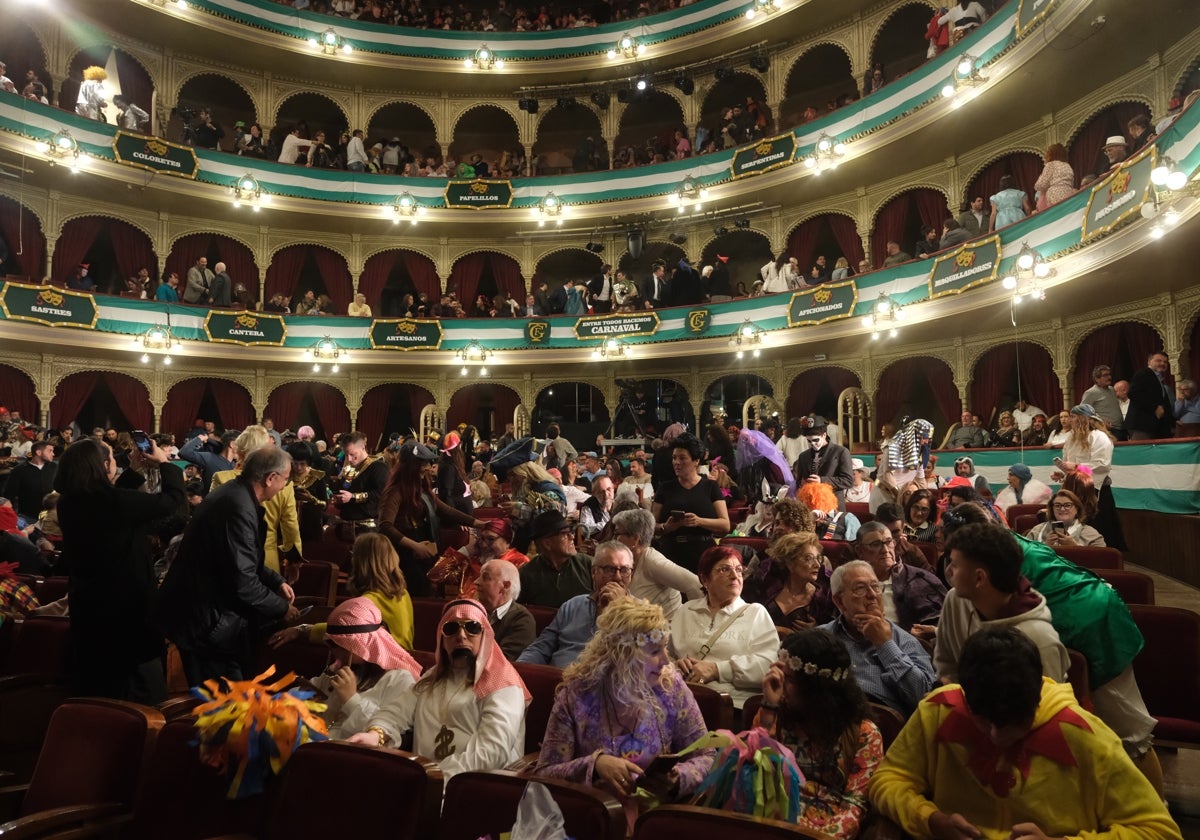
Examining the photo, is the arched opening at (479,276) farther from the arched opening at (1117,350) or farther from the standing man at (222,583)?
the standing man at (222,583)

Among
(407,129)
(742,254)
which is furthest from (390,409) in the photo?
(742,254)

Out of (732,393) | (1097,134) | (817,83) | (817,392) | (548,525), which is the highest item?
(817,83)

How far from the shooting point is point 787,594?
330 cm

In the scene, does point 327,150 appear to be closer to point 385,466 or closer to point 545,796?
point 385,466

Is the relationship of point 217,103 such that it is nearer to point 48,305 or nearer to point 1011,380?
point 48,305

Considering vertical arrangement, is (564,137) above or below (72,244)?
above

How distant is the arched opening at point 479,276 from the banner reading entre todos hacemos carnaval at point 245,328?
409 centimetres

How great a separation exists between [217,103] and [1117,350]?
59.6 ft

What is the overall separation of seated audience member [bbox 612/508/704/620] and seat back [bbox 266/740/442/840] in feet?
4.69

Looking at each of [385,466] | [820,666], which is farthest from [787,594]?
[385,466]

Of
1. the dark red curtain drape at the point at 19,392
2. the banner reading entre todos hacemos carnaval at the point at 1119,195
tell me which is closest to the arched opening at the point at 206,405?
the dark red curtain drape at the point at 19,392

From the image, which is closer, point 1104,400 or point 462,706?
point 462,706

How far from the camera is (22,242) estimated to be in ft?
45.8

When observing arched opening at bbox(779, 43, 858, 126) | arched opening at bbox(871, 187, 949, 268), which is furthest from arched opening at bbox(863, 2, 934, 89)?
arched opening at bbox(871, 187, 949, 268)
